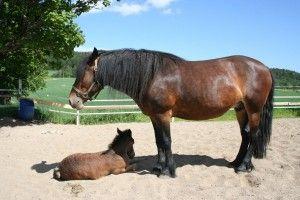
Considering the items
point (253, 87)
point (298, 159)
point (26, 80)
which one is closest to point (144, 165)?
point (253, 87)

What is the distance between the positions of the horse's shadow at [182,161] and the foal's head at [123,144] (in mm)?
279

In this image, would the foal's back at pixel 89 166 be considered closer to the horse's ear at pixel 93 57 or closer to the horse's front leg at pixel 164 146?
the horse's front leg at pixel 164 146

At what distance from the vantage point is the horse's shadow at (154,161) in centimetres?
709

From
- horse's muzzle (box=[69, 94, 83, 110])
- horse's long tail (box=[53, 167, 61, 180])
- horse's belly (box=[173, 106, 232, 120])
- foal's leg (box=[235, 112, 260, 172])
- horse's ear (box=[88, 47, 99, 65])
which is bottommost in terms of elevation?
horse's long tail (box=[53, 167, 61, 180])

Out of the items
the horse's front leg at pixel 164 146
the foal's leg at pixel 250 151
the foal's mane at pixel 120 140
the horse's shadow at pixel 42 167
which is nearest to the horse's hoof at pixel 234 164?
the foal's leg at pixel 250 151

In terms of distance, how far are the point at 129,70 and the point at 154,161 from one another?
2.09 metres

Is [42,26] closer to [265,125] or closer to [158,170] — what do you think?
[158,170]

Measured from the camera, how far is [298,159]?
7402 millimetres

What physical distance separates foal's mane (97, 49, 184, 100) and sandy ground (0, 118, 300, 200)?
1.42 metres

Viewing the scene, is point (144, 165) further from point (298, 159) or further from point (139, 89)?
point (298, 159)

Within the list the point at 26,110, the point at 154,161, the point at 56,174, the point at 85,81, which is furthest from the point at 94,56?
the point at 26,110

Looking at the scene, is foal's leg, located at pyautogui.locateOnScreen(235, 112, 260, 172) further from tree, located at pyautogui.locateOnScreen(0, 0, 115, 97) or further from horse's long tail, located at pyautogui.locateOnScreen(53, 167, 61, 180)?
tree, located at pyautogui.locateOnScreen(0, 0, 115, 97)

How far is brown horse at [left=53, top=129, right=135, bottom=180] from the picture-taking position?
6.40 m

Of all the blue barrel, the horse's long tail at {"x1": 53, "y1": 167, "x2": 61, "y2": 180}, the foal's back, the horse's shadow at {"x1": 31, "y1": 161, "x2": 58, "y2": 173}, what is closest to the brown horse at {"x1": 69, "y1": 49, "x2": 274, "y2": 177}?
the foal's back
